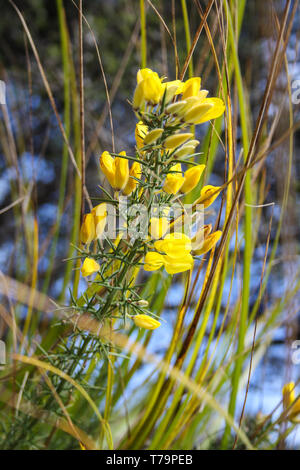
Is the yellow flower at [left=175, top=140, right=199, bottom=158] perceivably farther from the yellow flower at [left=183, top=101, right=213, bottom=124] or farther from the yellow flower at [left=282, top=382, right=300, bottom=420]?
the yellow flower at [left=282, top=382, right=300, bottom=420]

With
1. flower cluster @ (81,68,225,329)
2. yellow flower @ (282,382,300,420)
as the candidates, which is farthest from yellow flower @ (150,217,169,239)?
yellow flower @ (282,382,300,420)

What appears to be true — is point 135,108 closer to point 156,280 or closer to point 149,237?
point 149,237

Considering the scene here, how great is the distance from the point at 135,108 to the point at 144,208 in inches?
2.9

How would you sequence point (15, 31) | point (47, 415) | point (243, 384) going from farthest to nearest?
1. point (15, 31)
2. point (243, 384)
3. point (47, 415)

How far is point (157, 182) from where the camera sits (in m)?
0.27

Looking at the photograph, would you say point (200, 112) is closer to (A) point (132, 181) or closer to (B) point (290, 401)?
(A) point (132, 181)

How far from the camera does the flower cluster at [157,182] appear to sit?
26cm

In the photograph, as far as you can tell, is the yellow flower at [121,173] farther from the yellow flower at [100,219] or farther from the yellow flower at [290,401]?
the yellow flower at [290,401]

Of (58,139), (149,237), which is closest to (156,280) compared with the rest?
(149,237)

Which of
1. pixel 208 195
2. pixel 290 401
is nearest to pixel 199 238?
pixel 208 195

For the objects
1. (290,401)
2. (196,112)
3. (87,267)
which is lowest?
(290,401)

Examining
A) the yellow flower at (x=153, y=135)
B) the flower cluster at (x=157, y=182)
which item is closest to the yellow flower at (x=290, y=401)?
the flower cluster at (x=157, y=182)

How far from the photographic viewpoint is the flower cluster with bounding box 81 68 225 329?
26 cm
